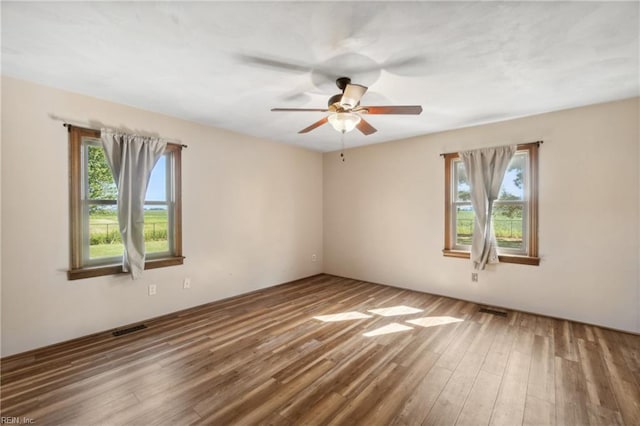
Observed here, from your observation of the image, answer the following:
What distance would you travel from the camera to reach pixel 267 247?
475cm

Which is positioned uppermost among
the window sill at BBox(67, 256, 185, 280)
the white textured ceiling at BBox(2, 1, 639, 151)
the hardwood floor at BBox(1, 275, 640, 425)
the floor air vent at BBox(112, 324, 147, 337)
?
Answer: the white textured ceiling at BBox(2, 1, 639, 151)

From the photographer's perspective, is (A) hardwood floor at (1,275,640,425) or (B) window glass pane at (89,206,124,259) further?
(B) window glass pane at (89,206,124,259)

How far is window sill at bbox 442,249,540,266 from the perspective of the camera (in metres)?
3.54

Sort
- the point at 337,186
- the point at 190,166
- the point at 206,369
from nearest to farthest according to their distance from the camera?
the point at 206,369 < the point at 190,166 < the point at 337,186

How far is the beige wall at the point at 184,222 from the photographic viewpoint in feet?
8.36

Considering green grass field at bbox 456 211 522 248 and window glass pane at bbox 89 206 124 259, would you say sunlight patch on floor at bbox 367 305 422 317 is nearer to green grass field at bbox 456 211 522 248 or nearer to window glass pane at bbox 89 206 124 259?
green grass field at bbox 456 211 522 248

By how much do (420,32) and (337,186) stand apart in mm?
3787

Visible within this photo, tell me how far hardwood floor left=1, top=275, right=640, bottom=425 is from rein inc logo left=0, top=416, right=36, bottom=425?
0.01 m

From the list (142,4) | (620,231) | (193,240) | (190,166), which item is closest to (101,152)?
(190,166)

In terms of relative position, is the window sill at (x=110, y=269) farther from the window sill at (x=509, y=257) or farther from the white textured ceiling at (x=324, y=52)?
the window sill at (x=509, y=257)

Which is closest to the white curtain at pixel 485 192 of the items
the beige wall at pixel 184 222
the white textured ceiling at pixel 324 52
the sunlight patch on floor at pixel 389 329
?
the white textured ceiling at pixel 324 52

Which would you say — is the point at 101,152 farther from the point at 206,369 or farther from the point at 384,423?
the point at 384,423

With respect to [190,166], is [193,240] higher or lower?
lower

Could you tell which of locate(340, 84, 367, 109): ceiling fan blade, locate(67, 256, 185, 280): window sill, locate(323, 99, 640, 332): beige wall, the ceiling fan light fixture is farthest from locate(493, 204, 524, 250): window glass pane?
locate(67, 256, 185, 280): window sill
